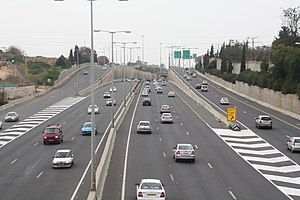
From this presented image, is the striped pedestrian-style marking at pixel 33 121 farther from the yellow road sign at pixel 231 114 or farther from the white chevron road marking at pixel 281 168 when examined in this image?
the white chevron road marking at pixel 281 168

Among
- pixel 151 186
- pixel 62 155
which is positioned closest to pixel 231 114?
pixel 62 155

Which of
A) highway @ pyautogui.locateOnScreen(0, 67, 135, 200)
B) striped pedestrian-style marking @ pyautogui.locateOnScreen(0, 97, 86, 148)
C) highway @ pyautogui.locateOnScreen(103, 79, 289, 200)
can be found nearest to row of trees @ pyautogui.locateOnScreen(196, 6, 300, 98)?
highway @ pyautogui.locateOnScreen(103, 79, 289, 200)

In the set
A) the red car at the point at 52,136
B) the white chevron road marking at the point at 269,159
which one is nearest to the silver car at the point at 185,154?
the white chevron road marking at the point at 269,159

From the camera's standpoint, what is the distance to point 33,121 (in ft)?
211

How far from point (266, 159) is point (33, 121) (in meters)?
32.8

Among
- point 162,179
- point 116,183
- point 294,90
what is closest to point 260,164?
point 162,179

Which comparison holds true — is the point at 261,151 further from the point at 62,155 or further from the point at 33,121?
the point at 33,121

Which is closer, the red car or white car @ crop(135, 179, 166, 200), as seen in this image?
white car @ crop(135, 179, 166, 200)

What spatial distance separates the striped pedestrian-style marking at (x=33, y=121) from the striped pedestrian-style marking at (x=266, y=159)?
17.8 metres

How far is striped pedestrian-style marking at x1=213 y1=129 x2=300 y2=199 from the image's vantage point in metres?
29.9

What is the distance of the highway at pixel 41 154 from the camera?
27016mm

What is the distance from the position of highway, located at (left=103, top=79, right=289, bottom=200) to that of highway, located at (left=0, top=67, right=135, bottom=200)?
1.77 metres

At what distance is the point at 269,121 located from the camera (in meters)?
56.2

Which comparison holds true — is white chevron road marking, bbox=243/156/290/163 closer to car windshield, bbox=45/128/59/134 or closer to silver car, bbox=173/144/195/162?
silver car, bbox=173/144/195/162
